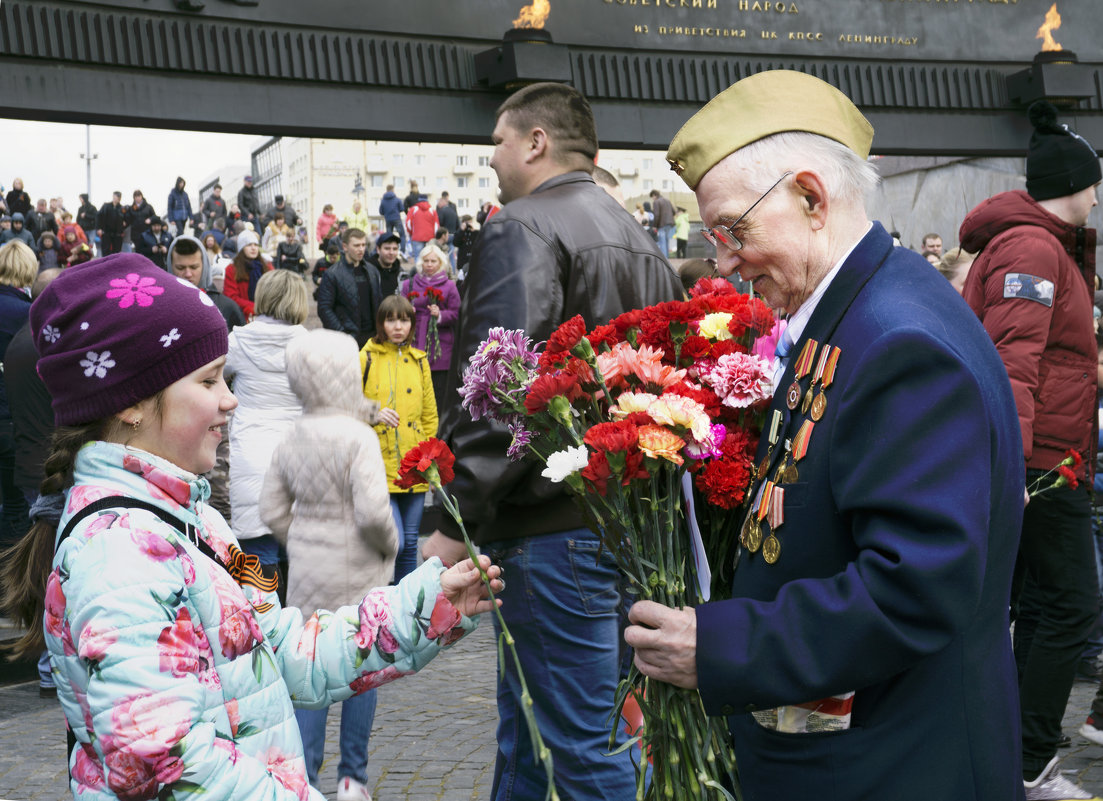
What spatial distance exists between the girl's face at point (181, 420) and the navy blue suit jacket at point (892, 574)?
0.87m

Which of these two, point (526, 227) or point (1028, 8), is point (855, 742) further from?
point (1028, 8)

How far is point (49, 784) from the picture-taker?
4.44 m

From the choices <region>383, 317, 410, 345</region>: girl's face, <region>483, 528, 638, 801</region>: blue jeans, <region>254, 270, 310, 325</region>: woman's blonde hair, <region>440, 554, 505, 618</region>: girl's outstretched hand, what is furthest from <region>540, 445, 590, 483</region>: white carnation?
<region>383, 317, 410, 345</region>: girl's face

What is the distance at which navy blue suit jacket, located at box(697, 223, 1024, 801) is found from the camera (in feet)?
5.01

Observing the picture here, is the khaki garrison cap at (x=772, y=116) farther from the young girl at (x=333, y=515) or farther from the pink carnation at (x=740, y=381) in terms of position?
the young girl at (x=333, y=515)

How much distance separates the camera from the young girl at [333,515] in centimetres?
405

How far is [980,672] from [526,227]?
1.86 m

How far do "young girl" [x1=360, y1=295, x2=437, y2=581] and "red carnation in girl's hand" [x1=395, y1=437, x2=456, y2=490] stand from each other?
4609 mm

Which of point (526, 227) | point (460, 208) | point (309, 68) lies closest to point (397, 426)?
point (309, 68)

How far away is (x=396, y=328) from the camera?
6824mm

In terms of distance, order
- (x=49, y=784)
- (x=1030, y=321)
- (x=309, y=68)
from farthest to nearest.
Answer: (x=309, y=68) → (x=49, y=784) → (x=1030, y=321)

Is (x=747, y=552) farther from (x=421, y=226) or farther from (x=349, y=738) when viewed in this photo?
(x=421, y=226)

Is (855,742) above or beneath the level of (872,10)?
beneath

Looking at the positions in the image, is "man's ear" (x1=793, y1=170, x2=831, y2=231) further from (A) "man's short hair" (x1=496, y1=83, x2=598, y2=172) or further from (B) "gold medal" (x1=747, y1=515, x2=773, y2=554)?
(A) "man's short hair" (x1=496, y1=83, x2=598, y2=172)
